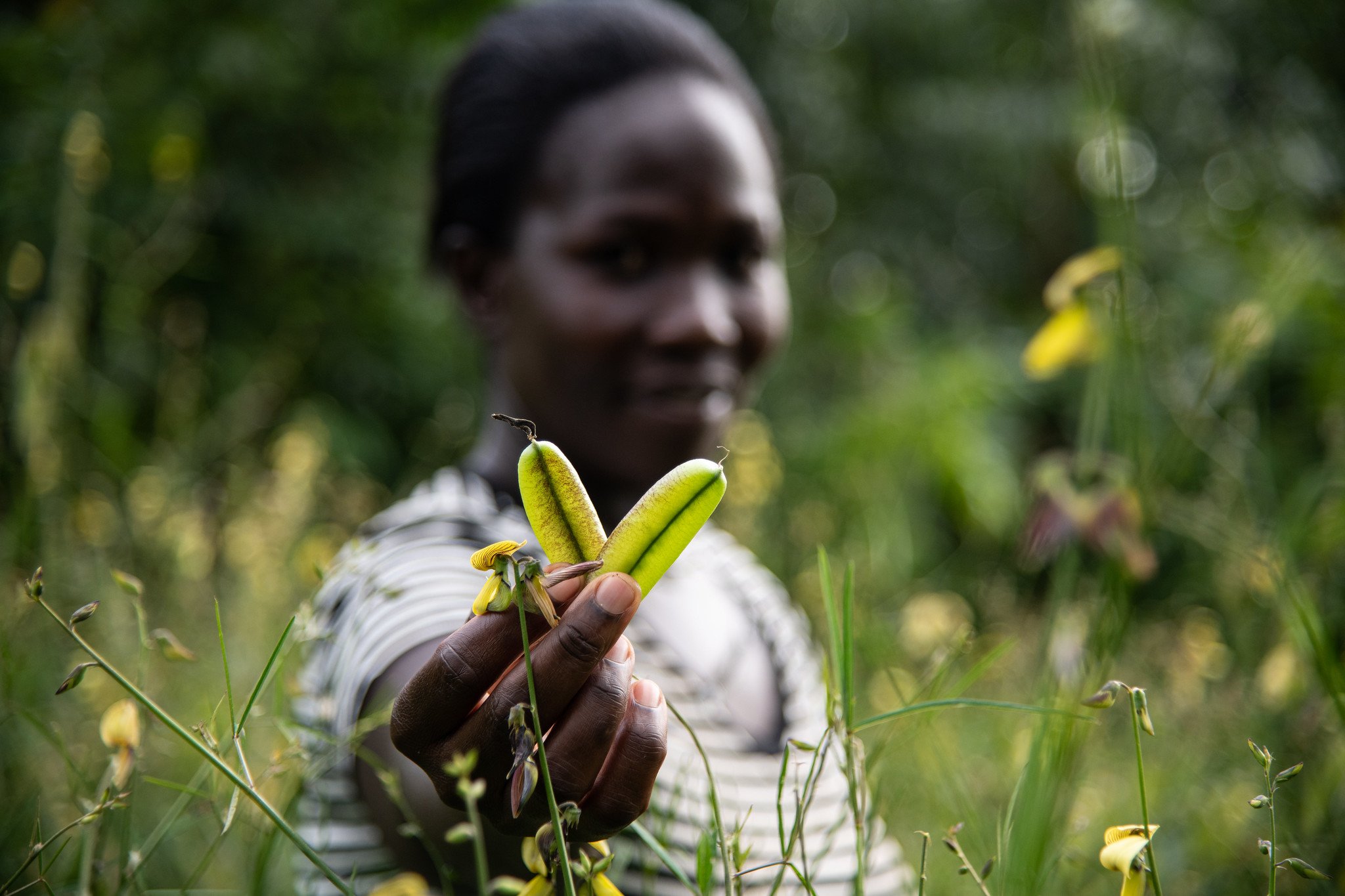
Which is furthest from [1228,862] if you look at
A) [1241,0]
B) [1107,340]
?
[1241,0]

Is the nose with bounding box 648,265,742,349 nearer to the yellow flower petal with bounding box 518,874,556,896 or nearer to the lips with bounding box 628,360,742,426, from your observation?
the lips with bounding box 628,360,742,426

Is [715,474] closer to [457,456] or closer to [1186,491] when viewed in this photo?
[457,456]

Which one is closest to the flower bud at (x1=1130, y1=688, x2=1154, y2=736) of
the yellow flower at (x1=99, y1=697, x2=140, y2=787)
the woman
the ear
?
the woman

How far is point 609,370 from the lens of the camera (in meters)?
0.74

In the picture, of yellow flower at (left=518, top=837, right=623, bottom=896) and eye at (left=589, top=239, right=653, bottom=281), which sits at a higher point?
eye at (left=589, top=239, right=653, bottom=281)

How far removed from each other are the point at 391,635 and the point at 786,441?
2406 millimetres

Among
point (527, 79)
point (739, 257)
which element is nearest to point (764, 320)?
point (739, 257)

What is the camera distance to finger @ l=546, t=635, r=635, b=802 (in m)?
0.30

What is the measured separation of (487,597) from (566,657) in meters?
0.03

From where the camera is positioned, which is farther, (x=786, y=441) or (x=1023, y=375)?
(x=1023, y=375)

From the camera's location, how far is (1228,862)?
0.74m

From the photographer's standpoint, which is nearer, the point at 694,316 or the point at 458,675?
the point at 458,675

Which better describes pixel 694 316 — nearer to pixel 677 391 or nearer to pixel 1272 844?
pixel 677 391

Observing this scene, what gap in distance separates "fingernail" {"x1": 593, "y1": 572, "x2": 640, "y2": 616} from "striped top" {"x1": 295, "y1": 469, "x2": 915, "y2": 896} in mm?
187
